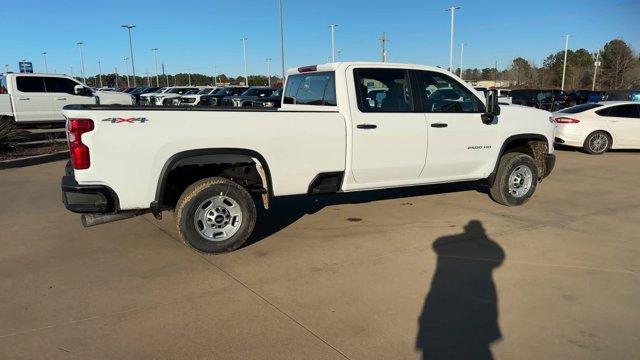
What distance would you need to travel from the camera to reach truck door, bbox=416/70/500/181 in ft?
20.0

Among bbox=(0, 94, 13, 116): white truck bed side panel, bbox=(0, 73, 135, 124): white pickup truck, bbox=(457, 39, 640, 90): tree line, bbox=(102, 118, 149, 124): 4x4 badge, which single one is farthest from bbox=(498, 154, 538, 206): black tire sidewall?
bbox=(457, 39, 640, 90): tree line

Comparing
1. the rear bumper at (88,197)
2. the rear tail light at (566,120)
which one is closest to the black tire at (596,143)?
the rear tail light at (566,120)

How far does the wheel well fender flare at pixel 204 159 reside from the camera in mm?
4621

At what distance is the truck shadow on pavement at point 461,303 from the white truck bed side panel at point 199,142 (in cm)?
166

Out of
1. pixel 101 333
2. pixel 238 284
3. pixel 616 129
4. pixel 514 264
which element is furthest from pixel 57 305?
pixel 616 129

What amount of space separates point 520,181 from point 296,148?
3837 mm

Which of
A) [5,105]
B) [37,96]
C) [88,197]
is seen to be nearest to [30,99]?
[37,96]

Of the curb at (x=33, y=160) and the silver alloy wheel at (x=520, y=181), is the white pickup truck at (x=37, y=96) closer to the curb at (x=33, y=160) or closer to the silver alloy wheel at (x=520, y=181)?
the curb at (x=33, y=160)

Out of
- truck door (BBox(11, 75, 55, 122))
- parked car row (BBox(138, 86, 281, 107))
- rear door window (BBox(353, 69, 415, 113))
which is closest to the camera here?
rear door window (BBox(353, 69, 415, 113))

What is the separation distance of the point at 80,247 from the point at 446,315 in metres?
3.97

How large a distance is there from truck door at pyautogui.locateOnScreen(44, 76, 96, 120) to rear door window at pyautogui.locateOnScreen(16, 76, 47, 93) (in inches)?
7.3

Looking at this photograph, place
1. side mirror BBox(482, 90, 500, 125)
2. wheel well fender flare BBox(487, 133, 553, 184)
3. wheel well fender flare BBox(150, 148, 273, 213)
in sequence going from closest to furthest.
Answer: wheel well fender flare BBox(150, 148, 273, 213), side mirror BBox(482, 90, 500, 125), wheel well fender flare BBox(487, 133, 553, 184)

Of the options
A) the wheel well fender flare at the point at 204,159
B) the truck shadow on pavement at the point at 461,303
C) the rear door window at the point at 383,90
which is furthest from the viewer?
the rear door window at the point at 383,90

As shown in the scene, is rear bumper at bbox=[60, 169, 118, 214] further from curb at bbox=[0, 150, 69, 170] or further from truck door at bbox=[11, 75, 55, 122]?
truck door at bbox=[11, 75, 55, 122]
